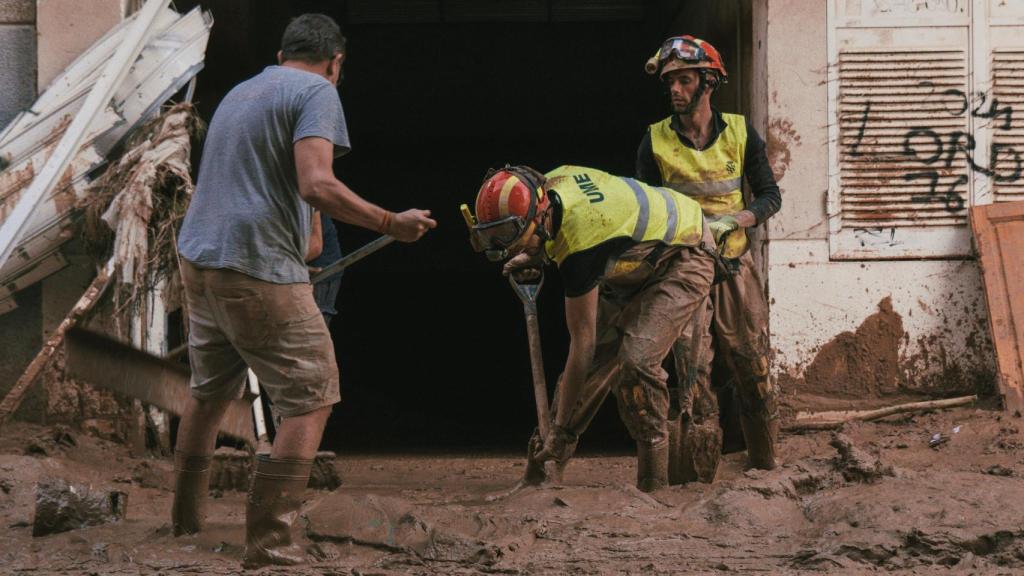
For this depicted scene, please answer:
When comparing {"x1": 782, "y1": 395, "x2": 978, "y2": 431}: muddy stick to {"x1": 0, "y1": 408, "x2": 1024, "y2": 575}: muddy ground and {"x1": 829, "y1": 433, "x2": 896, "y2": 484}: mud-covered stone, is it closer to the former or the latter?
{"x1": 0, "y1": 408, "x2": 1024, "y2": 575}: muddy ground

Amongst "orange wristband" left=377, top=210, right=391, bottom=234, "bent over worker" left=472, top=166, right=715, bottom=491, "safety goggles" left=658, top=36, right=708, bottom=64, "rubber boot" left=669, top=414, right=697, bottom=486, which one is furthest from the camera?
"safety goggles" left=658, top=36, right=708, bottom=64

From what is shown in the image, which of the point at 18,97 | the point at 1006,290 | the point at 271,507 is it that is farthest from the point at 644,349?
the point at 18,97

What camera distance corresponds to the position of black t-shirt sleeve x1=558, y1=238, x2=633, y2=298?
5344mm

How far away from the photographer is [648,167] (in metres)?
6.59

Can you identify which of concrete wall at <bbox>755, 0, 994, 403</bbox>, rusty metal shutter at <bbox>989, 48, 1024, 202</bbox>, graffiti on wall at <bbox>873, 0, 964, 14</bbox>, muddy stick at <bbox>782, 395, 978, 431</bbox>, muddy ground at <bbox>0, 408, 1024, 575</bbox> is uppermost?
graffiti on wall at <bbox>873, 0, 964, 14</bbox>

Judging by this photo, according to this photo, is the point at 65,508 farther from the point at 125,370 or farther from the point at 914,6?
the point at 914,6

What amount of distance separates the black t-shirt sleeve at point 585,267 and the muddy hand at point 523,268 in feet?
0.57

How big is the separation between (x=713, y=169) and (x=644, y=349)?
126 centimetres

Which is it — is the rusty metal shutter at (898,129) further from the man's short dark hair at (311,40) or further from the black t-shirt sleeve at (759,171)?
the man's short dark hair at (311,40)

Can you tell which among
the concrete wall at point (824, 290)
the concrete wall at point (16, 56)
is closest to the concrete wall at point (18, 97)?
the concrete wall at point (16, 56)

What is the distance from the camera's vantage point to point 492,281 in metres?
15.4

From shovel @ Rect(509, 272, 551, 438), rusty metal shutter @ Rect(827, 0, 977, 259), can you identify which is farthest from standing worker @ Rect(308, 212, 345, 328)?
rusty metal shutter @ Rect(827, 0, 977, 259)

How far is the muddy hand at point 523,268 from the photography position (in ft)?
18.1

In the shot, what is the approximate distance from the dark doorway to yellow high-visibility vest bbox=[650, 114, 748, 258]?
4736 mm
